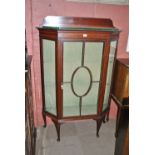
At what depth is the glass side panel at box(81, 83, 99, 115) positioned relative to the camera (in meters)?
2.31

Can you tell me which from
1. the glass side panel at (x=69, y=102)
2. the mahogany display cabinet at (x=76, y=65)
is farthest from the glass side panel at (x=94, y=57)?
the glass side panel at (x=69, y=102)

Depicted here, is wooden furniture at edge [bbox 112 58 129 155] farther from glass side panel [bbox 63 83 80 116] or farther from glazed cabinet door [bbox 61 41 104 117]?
glass side panel [bbox 63 83 80 116]

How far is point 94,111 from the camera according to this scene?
2.42 metres

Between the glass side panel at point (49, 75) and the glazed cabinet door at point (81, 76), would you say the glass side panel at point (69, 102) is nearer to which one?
the glazed cabinet door at point (81, 76)

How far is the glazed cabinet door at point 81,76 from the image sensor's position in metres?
2.08

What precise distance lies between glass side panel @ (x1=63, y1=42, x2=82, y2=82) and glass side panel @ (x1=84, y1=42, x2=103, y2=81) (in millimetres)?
85

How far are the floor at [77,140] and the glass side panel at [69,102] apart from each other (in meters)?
0.40

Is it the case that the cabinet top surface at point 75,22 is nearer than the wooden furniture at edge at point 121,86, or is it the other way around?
the cabinet top surface at point 75,22

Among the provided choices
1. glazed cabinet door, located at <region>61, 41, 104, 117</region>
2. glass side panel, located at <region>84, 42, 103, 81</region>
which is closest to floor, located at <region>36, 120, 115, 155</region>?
glazed cabinet door, located at <region>61, 41, 104, 117</region>

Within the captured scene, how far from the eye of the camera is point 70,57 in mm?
2090

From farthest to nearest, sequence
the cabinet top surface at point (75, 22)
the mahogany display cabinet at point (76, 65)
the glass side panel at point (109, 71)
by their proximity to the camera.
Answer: the glass side panel at point (109, 71), the cabinet top surface at point (75, 22), the mahogany display cabinet at point (76, 65)
